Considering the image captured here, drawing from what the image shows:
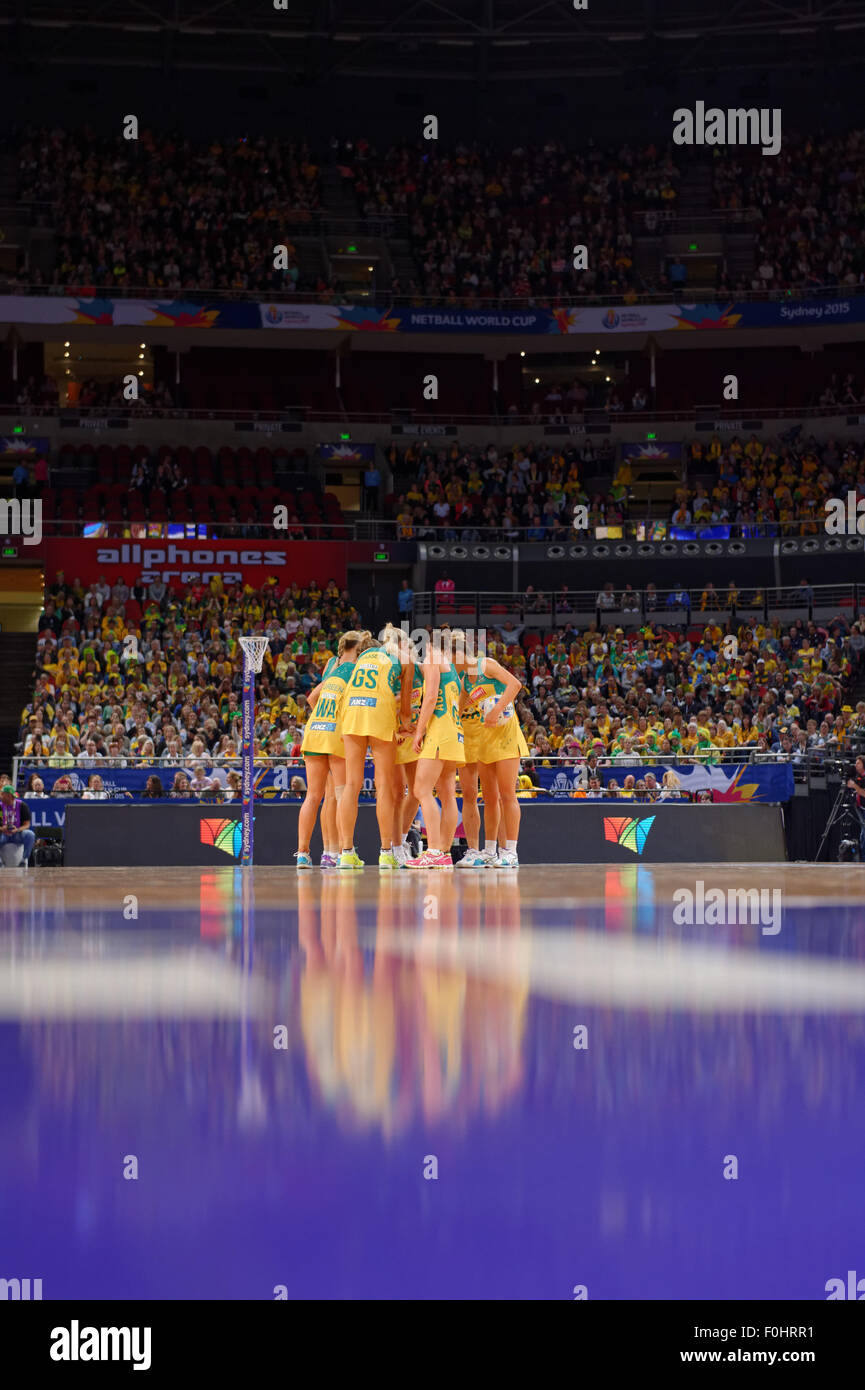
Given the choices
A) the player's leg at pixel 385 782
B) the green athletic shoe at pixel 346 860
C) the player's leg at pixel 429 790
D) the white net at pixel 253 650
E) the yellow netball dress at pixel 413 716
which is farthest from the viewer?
the white net at pixel 253 650

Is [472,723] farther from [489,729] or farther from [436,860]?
[436,860]

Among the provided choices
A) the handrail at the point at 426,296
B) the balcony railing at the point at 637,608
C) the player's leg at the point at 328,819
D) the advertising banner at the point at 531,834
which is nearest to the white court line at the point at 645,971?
the player's leg at the point at 328,819

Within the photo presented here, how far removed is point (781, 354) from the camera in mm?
44188

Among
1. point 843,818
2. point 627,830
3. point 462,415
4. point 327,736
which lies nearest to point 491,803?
point 327,736

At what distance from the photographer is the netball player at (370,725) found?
1186 cm

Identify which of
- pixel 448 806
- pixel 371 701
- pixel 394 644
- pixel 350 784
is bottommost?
pixel 448 806

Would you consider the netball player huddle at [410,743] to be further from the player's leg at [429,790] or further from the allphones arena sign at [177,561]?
the allphones arena sign at [177,561]

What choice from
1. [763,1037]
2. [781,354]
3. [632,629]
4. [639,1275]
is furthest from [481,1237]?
[781,354]

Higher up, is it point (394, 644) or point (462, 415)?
point (462, 415)

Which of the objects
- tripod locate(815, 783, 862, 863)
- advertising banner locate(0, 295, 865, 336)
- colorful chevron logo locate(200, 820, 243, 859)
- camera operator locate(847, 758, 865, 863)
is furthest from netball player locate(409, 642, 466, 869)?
advertising banner locate(0, 295, 865, 336)

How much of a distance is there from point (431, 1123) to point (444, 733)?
9.39 metres

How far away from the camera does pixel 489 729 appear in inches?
508

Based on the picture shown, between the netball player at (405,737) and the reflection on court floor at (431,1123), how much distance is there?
23.3 feet

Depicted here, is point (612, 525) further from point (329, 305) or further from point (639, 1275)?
point (639, 1275)
